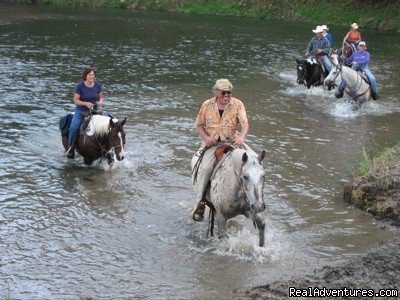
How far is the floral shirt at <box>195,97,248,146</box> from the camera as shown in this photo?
8.98m

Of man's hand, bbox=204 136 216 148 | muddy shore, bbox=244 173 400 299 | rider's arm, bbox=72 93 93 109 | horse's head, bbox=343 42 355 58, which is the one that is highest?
horse's head, bbox=343 42 355 58

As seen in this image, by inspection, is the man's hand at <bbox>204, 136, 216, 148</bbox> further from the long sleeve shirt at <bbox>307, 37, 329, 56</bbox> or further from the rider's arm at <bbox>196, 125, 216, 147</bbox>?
the long sleeve shirt at <bbox>307, 37, 329, 56</bbox>

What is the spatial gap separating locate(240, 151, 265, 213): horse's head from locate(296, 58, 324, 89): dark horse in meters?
14.0

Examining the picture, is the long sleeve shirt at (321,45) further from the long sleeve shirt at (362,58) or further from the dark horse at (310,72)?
the long sleeve shirt at (362,58)

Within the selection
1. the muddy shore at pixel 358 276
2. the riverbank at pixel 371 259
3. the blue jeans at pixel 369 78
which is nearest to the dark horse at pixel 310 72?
the blue jeans at pixel 369 78

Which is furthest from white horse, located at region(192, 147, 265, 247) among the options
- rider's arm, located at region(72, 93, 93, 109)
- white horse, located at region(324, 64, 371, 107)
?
white horse, located at region(324, 64, 371, 107)

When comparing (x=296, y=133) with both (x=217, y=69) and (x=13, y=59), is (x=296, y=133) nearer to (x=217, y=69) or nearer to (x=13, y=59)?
(x=217, y=69)

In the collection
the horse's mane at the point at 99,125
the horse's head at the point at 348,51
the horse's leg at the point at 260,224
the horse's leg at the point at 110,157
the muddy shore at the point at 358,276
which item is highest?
the horse's head at the point at 348,51

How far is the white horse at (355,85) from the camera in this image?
18.4 meters

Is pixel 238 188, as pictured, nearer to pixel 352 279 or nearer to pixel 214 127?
pixel 214 127

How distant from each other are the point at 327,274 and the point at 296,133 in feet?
28.0

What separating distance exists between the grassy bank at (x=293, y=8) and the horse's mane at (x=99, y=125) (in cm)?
3344

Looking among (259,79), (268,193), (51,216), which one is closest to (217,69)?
(259,79)

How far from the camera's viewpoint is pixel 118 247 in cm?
920
